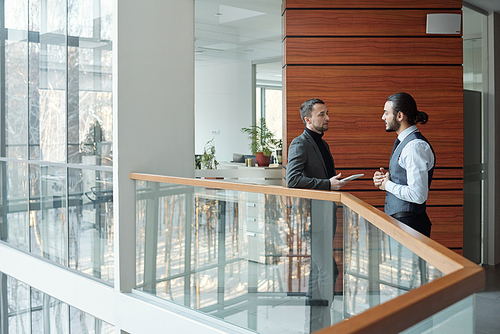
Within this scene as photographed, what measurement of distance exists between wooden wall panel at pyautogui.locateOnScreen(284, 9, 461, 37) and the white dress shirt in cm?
218

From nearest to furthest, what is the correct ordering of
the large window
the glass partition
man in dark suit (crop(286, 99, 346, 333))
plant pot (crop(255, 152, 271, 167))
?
the glass partition → man in dark suit (crop(286, 99, 346, 333)) → the large window → plant pot (crop(255, 152, 271, 167))

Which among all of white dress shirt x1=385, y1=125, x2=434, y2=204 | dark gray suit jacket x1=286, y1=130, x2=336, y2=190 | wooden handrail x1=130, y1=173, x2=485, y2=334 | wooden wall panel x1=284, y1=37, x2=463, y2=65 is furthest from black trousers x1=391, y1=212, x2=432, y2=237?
wooden wall panel x1=284, y1=37, x2=463, y2=65

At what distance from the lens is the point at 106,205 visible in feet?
14.2

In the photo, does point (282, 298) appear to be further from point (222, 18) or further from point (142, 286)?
point (222, 18)

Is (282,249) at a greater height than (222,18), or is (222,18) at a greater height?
(222,18)

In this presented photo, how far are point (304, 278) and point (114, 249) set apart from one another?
205 centimetres

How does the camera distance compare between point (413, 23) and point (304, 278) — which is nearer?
point (304, 278)

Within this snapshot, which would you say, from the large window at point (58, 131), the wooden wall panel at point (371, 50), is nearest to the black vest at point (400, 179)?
the wooden wall panel at point (371, 50)

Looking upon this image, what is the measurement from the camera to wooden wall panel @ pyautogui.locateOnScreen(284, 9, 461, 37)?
175 inches

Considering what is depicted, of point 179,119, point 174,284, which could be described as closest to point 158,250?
point 174,284

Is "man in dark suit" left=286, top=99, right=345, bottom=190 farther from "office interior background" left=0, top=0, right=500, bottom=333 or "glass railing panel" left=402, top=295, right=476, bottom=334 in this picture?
"glass railing panel" left=402, top=295, right=476, bottom=334

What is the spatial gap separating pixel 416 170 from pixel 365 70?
6.95 feet

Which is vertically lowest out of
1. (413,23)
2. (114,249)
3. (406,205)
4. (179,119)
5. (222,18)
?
(114,249)

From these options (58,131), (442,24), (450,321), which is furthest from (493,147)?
(58,131)
